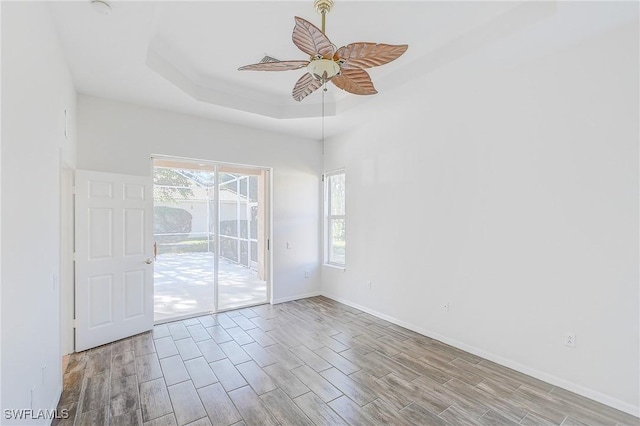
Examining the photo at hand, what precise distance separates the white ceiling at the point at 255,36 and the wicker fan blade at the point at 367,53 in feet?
2.07

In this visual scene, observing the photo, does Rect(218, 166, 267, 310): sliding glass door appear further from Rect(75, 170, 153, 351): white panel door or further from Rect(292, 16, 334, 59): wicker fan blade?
Rect(292, 16, 334, 59): wicker fan blade

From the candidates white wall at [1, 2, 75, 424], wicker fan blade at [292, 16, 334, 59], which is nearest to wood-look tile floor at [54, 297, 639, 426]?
white wall at [1, 2, 75, 424]

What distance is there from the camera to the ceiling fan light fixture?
2.00m

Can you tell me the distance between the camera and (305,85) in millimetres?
2484

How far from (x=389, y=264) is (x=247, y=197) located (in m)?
2.54

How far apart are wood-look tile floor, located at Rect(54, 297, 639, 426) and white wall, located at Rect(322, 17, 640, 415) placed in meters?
0.36

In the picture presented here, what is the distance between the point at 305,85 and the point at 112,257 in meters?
2.96

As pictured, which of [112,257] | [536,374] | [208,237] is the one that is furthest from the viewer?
[208,237]

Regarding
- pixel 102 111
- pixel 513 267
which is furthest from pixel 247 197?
pixel 513 267

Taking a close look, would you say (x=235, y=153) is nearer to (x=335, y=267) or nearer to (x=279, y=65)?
(x=335, y=267)

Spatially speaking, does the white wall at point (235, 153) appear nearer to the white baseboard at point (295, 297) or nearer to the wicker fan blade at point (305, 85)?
the white baseboard at point (295, 297)

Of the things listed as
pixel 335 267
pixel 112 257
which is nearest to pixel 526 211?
pixel 335 267

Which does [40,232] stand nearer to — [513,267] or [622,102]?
[513,267]

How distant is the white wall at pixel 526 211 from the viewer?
7.68 ft
